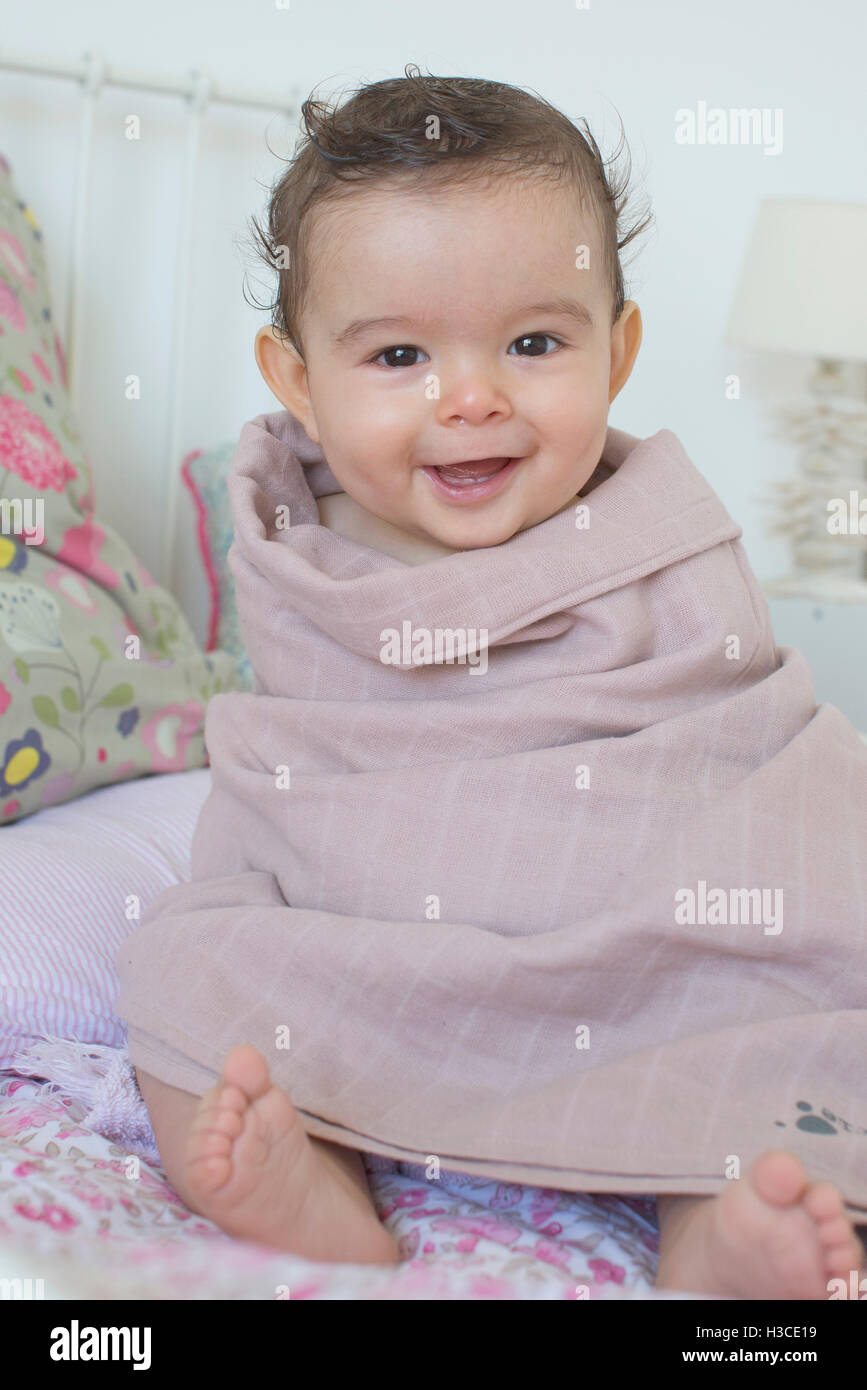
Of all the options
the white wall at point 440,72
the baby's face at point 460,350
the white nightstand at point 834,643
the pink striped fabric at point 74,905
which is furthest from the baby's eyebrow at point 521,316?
the white nightstand at point 834,643

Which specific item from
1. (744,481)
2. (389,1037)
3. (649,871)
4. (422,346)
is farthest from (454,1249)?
(744,481)

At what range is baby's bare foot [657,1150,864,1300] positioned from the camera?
2.12 ft

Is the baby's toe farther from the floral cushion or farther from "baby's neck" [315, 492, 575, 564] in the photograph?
the floral cushion

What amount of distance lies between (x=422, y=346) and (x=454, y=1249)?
0.63m

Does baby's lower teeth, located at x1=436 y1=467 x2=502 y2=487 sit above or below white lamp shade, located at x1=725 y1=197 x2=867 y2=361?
below

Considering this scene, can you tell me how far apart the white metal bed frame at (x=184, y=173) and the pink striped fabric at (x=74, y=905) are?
2.61 feet

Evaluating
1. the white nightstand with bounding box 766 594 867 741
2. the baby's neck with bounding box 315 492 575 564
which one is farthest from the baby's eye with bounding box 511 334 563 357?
the white nightstand with bounding box 766 594 867 741

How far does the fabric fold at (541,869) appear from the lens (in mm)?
826

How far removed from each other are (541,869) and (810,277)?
60.8 inches

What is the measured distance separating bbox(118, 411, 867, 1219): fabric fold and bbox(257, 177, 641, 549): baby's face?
0.05 m

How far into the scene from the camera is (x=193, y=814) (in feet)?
4.43

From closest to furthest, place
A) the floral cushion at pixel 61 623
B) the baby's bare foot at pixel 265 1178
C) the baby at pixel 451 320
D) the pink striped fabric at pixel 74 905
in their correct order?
the baby's bare foot at pixel 265 1178 < the baby at pixel 451 320 < the pink striped fabric at pixel 74 905 < the floral cushion at pixel 61 623

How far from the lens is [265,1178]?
29.6 inches

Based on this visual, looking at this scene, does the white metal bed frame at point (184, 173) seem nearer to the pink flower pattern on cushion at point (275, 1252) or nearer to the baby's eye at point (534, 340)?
the baby's eye at point (534, 340)
